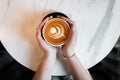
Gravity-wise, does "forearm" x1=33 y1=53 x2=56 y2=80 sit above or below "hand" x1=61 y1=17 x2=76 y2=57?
below

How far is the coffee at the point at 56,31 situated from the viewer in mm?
826

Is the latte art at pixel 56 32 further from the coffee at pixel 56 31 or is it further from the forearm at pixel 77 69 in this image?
the forearm at pixel 77 69

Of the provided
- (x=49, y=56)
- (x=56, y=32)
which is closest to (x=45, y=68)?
(x=49, y=56)

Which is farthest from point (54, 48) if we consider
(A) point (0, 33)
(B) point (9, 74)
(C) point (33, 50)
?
(B) point (9, 74)

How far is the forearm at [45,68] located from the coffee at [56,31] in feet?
0.28

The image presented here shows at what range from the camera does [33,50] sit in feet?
2.87

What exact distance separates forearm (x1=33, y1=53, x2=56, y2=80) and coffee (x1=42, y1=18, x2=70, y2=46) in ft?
0.28

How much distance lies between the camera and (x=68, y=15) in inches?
34.9

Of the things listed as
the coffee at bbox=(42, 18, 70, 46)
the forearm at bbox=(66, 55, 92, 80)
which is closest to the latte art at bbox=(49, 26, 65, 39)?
the coffee at bbox=(42, 18, 70, 46)

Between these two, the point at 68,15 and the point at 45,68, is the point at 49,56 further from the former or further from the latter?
the point at 68,15

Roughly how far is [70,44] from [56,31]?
0.08 m

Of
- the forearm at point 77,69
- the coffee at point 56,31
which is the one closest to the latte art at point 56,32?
the coffee at point 56,31

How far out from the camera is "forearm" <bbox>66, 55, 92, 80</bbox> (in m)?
0.89

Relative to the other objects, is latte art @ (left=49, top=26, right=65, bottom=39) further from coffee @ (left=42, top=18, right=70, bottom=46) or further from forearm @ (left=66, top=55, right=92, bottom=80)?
forearm @ (left=66, top=55, right=92, bottom=80)
